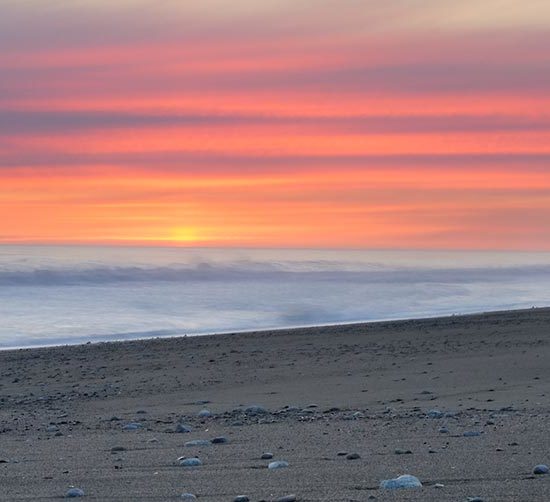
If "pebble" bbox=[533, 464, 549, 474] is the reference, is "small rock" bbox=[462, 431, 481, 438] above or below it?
above

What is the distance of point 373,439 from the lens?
8828 mm

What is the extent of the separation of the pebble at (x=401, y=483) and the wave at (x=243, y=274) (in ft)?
145

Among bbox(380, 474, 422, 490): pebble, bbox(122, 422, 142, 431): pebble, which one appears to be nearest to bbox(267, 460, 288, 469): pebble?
bbox(380, 474, 422, 490): pebble

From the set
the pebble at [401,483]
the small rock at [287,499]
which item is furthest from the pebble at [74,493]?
the pebble at [401,483]

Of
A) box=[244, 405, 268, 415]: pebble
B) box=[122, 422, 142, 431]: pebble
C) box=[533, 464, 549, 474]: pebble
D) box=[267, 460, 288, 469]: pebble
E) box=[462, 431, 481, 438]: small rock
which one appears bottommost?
box=[533, 464, 549, 474]: pebble

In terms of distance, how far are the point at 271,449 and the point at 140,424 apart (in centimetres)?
265

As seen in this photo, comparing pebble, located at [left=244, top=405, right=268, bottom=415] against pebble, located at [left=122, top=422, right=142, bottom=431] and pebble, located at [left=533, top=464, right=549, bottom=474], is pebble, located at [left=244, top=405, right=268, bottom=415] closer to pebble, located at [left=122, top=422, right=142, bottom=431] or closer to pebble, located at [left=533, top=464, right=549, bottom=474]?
pebble, located at [left=122, top=422, right=142, bottom=431]

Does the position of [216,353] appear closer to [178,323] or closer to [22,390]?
[22,390]

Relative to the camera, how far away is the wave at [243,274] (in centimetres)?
5322

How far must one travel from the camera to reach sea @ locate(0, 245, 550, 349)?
28703 mm

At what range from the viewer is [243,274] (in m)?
60.5

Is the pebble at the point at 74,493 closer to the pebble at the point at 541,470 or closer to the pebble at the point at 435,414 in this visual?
the pebble at the point at 541,470

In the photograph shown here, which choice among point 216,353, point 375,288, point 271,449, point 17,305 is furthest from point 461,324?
point 375,288

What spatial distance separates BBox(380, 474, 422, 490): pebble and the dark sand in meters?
0.08
